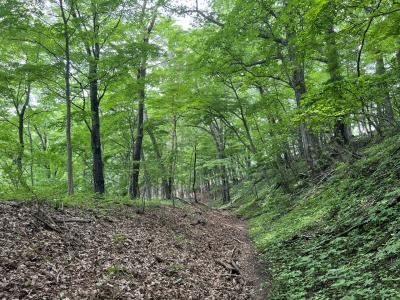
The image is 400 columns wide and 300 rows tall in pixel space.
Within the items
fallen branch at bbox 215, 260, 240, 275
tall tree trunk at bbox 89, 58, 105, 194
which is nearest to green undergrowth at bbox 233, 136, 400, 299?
fallen branch at bbox 215, 260, 240, 275

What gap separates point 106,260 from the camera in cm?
724

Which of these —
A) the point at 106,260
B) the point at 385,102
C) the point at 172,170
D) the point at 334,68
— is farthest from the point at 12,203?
the point at 385,102

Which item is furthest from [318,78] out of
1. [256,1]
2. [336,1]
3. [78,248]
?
[78,248]

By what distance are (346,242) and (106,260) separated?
556cm

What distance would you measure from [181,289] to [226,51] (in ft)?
44.1

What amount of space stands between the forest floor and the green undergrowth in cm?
100

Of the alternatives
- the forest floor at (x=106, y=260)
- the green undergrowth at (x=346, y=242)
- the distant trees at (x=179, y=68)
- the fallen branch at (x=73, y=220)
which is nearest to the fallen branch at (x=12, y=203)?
the forest floor at (x=106, y=260)

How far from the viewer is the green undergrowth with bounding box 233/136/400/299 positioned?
17.1ft

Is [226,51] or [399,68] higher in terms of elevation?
[226,51]

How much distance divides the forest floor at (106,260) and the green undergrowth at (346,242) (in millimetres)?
1001

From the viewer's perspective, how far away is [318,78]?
25.0 meters

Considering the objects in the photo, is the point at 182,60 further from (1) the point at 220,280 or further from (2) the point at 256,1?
(1) the point at 220,280

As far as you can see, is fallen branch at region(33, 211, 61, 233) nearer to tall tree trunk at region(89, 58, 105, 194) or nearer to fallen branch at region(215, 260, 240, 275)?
fallen branch at region(215, 260, 240, 275)

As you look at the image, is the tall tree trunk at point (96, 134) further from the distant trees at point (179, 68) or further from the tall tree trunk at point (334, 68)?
the tall tree trunk at point (334, 68)
